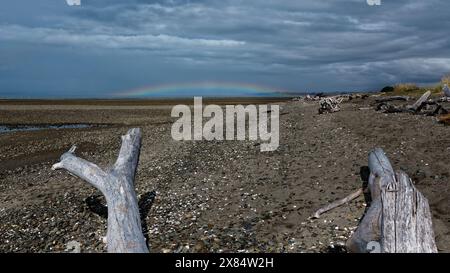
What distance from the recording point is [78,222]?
11.8 meters

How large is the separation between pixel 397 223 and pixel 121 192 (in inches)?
241

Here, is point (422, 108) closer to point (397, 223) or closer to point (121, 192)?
point (397, 223)

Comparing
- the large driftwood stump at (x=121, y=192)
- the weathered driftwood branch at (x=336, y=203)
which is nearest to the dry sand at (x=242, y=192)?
the weathered driftwood branch at (x=336, y=203)

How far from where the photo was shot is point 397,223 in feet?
25.2

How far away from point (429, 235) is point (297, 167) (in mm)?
8318

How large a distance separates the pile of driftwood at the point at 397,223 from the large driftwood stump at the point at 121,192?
4.32m

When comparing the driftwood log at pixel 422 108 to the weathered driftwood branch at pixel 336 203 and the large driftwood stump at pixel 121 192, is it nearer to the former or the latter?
the weathered driftwood branch at pixel 336 203

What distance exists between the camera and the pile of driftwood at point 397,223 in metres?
7.37

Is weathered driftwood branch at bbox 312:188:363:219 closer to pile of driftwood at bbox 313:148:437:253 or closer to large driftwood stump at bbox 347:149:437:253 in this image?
pile of driftwood at bbox 313:148:437:253

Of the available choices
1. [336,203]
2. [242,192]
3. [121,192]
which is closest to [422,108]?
[242,192]

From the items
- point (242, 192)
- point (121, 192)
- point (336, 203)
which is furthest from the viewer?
point (242, 192)

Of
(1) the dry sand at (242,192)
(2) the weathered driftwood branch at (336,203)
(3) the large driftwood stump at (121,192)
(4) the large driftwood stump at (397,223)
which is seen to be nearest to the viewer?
(4) the large driftwood stump at (397,223)
